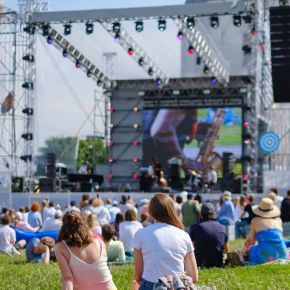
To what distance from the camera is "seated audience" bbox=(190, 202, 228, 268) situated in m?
10.5

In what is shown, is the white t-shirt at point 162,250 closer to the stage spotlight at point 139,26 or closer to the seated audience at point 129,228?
the seated audience at point 129,228

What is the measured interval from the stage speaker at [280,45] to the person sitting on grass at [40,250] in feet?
23.5

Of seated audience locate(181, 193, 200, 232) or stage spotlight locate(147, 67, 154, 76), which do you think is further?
stage spotlight locate(147, 67, 154, 76)

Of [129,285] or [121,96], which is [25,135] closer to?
[121,96]

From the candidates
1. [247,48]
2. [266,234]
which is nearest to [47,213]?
[266,234]

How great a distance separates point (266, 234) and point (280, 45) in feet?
27.6

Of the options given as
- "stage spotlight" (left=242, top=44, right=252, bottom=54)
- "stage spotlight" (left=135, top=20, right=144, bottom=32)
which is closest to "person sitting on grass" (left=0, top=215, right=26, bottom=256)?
"stage spotlight" (left=135, top=20, right=144, bottom=32)

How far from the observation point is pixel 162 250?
5.83m

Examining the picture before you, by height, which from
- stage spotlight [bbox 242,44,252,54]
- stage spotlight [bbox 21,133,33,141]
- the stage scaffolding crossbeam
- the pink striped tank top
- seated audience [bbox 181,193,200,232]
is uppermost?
the stage scaffolding crossbeam

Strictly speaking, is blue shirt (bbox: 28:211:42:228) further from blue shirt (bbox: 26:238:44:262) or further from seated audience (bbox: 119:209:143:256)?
blue shirt (bbox: 26:238:44:262)

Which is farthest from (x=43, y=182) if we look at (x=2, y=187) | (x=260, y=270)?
(x=260, y=270)

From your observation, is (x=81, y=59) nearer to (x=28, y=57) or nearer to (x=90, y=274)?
(x=28, y=57)

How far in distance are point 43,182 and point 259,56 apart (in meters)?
10.7

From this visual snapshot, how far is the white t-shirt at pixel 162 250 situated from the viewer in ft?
19.1
